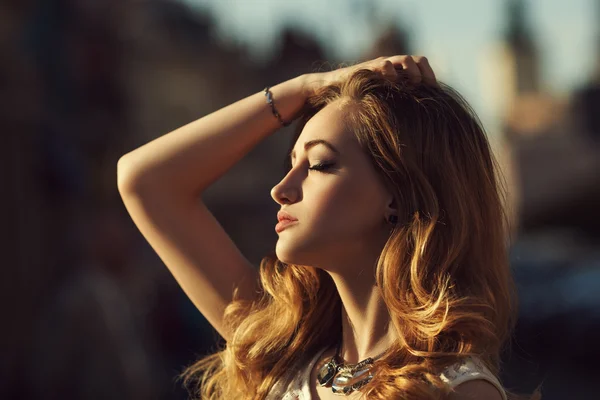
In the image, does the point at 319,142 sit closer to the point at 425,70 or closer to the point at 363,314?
the point at 425,70

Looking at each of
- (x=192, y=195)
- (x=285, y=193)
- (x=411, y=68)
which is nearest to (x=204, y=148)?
(x=192, y=195)

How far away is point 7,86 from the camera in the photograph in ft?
32.7

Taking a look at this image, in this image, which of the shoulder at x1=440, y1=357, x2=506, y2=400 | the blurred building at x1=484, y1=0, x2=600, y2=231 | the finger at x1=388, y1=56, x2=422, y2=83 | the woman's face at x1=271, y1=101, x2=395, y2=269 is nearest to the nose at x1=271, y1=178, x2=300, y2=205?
the woman's face at x1=271, y1=101, x2=395, y2=269

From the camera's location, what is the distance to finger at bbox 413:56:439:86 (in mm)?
2633

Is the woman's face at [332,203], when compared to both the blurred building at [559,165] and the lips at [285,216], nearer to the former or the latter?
the lips at [285,216]

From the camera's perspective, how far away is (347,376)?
253 centimetres

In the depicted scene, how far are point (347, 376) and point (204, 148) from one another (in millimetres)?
A: 827

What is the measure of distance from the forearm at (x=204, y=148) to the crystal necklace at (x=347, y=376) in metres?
0.71

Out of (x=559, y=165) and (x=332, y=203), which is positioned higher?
(x=332, y=203)

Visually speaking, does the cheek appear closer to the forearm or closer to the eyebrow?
the eyebrow

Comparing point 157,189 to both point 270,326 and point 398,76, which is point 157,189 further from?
point 398,76

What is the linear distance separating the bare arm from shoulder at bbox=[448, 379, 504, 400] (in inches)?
34.3

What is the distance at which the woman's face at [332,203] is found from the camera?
2.49 meters

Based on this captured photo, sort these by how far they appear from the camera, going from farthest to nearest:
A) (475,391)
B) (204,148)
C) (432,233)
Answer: (204,148) → (432,233) → (475,391)
